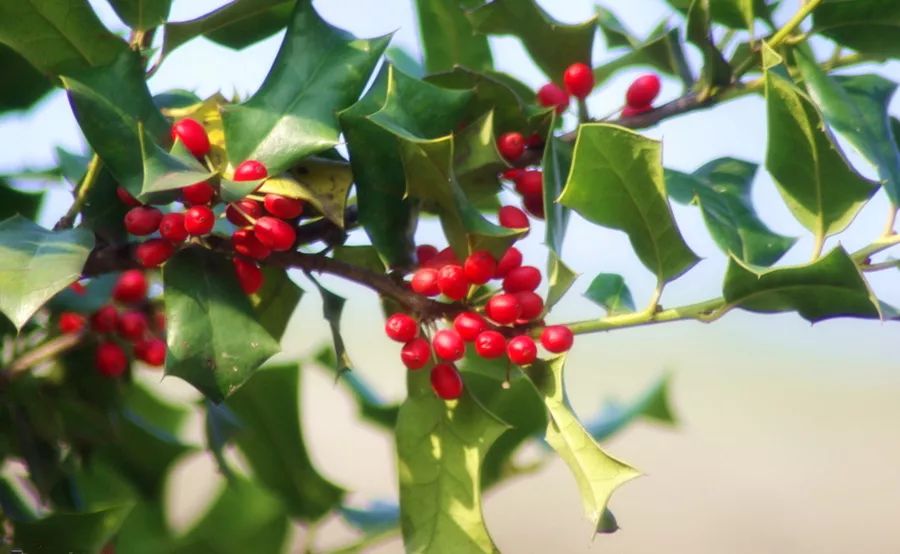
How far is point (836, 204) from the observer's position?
33.1 inches

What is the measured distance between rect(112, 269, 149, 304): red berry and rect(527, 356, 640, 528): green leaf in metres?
0.49

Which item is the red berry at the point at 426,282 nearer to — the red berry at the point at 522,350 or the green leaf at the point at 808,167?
the red berry at the point at 522,350

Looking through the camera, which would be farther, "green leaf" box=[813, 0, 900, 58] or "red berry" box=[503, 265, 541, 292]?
"green leaf" box=[813, 0, 900, 58]

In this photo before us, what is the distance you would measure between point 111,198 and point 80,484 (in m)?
Answer: 0.49

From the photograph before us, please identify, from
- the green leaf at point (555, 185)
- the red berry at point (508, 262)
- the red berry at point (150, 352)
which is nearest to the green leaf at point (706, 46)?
the green leaf at point (555, 185)

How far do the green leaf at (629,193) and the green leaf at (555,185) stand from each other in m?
0.02

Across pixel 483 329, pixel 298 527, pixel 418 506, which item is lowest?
pixel 298 527

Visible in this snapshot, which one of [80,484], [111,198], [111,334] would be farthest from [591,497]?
[80,484]

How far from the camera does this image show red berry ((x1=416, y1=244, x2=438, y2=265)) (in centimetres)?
84

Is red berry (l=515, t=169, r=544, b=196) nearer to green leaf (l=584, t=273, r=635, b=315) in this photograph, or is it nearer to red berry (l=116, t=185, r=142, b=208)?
green leaf (l=584, t=273, r=635, b=315)

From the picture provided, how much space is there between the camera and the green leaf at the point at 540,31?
96 cm

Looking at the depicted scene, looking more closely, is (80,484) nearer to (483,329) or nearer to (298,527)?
(298,527)

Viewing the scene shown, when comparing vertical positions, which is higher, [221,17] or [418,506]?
[221,17]

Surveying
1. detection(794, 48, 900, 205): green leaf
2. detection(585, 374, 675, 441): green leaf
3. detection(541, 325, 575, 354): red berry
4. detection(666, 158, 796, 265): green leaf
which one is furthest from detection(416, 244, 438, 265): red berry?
detection(585, 374, 675, 441): green leaf
